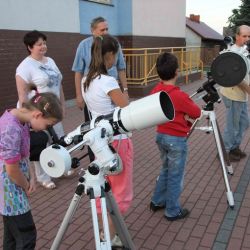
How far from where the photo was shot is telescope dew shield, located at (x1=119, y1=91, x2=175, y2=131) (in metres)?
1.93

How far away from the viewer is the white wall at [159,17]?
12.3 m

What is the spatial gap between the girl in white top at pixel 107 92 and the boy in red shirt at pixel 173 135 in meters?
0.50

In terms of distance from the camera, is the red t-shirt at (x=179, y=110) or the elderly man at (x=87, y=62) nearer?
the red t-shirt at (x=179, y=110)

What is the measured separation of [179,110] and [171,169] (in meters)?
0.56

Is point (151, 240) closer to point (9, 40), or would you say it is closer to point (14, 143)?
point (14, 143)

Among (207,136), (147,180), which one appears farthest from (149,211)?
(207,136)

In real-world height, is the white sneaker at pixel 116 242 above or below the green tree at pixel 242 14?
below

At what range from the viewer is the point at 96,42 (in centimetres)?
275

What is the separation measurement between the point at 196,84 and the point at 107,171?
12254 mm

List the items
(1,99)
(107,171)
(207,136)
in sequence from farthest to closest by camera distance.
A: (1,99)
(207,136)
(107,171)

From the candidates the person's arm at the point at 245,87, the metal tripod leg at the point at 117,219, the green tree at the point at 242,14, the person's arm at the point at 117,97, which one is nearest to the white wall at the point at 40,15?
the person's arm at the point at 245,87

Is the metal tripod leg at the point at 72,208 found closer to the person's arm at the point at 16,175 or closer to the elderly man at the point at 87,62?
the person's arm at the point at 16,175

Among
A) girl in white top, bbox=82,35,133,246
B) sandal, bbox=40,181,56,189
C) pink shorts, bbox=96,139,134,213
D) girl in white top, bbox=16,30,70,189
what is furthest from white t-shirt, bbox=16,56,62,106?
pink shorts, bbox=96,139,134,213

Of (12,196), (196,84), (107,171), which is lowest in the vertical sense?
(196,84)
